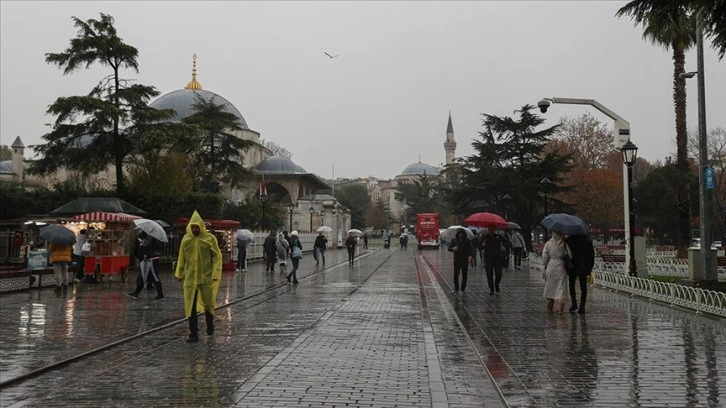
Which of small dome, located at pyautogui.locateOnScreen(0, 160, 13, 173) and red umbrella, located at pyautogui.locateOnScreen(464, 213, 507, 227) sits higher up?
small dome, located at pyautogui.locateOnScreen(0, 160, 13, 173)

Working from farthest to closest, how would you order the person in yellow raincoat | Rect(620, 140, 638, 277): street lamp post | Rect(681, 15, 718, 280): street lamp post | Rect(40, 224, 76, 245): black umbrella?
A: Rect(681, 15, 718, 280): street lamp post, Rect(620, 140, 638, 277): street lamp post, Rect(40, 224, 76, 245): black umbrella, the person in yellow raincoat

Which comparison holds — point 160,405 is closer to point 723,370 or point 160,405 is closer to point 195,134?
point 723,370

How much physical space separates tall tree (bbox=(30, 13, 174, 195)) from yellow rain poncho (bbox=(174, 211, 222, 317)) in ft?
Answer: 67.5

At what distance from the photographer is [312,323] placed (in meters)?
11.2

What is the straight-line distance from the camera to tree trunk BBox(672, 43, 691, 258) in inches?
985

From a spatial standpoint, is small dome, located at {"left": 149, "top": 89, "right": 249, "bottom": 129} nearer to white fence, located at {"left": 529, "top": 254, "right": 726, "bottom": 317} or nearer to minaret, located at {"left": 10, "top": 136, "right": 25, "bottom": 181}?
minaret, located at {"left": 10, "top": 136, "right": 25, "bottom": 181}

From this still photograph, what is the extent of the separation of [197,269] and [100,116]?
21280 millimetres

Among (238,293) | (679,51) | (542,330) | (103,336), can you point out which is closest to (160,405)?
(103,336)

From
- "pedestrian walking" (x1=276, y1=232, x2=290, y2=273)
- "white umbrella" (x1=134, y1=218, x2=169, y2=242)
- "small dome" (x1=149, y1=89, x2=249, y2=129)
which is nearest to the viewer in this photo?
"white umbrella" (x1=134, y1=218, x2=169, y2=242)

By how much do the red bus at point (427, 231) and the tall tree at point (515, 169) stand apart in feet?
58.5

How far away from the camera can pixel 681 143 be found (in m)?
25.2

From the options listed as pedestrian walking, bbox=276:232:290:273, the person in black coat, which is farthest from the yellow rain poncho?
pedestrian walking, bbox=276:232:290:273

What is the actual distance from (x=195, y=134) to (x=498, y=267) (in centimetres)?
1962

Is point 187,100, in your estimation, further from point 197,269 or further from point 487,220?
point 197,269
